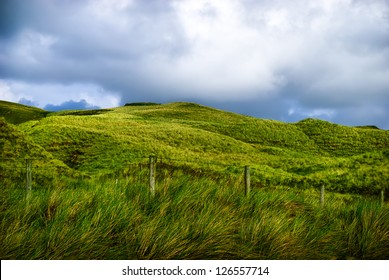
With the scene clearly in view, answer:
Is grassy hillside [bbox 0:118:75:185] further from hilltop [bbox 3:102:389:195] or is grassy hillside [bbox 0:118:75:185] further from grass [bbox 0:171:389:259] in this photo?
grass [bbox 0:171:389:259]

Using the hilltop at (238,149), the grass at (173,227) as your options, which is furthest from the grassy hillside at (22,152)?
the grass at (173,227)

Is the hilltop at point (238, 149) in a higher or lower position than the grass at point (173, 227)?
higher

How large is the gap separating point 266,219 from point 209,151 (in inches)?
2024

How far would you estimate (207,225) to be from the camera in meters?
6.26

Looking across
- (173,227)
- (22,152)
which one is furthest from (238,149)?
(173,227)

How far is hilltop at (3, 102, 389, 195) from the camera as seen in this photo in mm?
38219

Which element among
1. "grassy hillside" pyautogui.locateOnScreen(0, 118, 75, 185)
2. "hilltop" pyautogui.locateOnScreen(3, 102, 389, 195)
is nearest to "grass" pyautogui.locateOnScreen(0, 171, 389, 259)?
"hilltop" pyautogui.locateOnScreen(3, 102, 389, 195)

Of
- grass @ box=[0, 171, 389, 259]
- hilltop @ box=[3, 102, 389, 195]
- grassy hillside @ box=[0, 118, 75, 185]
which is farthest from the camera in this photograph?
hilltop @ box=[3, 102, 389, 195]

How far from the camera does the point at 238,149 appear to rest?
2402 inches

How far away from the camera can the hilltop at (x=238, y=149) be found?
1505 inches

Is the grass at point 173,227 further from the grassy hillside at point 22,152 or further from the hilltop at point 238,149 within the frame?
the grassy hillside at point 22,152

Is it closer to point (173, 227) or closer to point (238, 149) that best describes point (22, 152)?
point (173, 227)

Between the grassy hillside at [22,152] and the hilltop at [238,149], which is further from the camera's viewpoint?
the hilltop at [238,149]

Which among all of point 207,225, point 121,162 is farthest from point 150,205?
point 121,162
